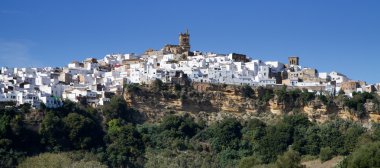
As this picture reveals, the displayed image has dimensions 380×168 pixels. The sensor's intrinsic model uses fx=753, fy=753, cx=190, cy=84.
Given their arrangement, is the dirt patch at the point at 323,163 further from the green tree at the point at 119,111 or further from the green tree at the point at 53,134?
the green tree at the point at 53,134

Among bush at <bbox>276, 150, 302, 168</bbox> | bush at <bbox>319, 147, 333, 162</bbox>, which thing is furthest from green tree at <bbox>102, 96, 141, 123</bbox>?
bush at <bbox>276, 150, 302, 168</bbox>

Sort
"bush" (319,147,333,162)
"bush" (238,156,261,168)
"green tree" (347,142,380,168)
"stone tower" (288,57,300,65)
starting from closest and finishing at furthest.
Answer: "green tree" (347,142,380,168)
"bush" (238,156,261,168)
"bush" (319,147,333,162)
"stone tower" (288,57,300,65)

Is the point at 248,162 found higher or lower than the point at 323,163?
higher

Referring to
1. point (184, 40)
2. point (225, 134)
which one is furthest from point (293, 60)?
point (225, 134)

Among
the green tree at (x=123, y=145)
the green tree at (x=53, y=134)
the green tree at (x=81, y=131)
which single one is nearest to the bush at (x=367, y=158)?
the green tree at (x=123, y=145)

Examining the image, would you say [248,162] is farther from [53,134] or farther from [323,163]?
[53,134]

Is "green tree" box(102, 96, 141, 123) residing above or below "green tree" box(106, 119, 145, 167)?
above

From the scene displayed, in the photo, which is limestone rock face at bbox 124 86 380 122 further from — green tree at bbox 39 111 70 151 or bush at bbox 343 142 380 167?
bush at bbox 343 142 380 167

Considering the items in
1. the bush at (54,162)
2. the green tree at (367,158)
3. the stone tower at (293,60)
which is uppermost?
the stone tower at (293,60)

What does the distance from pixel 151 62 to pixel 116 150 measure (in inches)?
732

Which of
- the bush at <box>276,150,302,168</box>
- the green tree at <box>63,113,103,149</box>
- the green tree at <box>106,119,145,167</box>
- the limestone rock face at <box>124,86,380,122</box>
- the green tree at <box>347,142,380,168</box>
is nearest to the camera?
the green tree at <box>347,142,380,168</box>

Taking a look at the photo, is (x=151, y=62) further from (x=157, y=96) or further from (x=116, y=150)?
(x=116, y=150)

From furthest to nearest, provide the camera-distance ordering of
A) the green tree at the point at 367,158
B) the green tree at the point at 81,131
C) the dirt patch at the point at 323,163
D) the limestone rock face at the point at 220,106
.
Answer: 1. the limestone rock face at the point at 220,106
2. the green tree at the point at 81,131
3. the dirt patch at the point at 323,163
4. the green tree at the point at 367,158

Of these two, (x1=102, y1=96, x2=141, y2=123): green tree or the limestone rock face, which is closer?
(x1=102, y1=96, x2=141, y2=123): green tree
